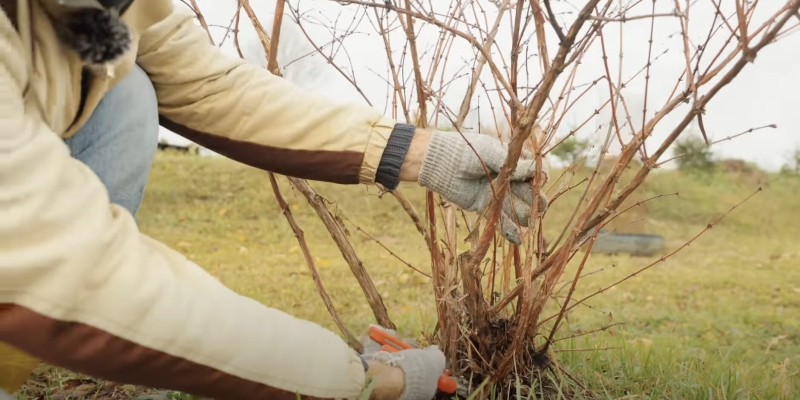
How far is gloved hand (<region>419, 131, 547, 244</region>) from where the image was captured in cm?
134

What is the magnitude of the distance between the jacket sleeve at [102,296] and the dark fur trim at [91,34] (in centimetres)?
8

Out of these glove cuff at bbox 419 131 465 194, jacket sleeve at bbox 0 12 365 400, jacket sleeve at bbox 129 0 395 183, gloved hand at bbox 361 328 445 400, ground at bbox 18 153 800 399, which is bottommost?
ground at bbox 18 153 800 399

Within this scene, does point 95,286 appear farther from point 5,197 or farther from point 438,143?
point 438,143

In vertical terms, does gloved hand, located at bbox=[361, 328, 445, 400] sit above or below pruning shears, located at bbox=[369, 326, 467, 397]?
above

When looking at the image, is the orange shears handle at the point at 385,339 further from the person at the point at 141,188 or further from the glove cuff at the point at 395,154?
the glove cuff at the point at 395,154

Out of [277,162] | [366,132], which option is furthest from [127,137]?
[366,132]

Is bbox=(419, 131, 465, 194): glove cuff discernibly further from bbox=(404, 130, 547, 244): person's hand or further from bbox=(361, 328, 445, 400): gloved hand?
bbox=(361, 328, 445, 400): gloved hand

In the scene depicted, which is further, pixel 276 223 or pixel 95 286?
pixel 276 223

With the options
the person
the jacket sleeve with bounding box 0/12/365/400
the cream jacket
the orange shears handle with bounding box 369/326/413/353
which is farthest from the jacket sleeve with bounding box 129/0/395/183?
the jacket sleeve with bounding box 0/12/365/400

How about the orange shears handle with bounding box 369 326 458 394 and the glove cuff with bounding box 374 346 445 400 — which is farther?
the orange shears handle with bounding box 369 326 458 394

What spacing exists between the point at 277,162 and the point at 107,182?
34 cm

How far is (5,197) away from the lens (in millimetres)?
812

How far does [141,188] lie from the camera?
1.38 meters

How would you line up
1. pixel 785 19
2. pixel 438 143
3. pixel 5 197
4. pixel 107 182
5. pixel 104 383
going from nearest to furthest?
pixel 5 197 < pixel 785 19 < pixel 107 182 < pixel 438 143 < pixel 104 383
